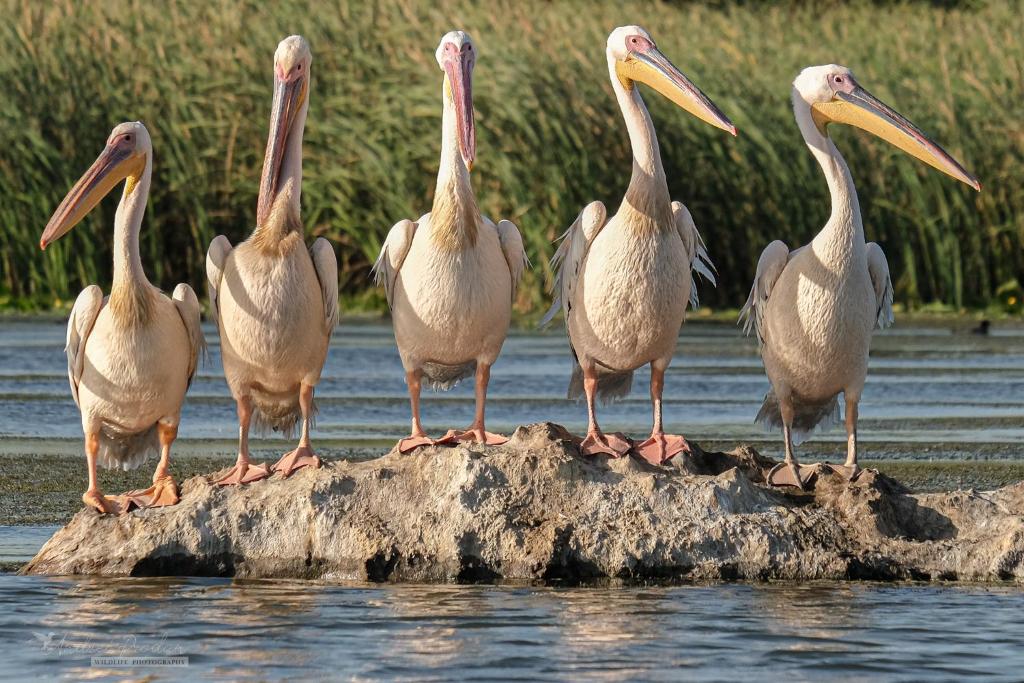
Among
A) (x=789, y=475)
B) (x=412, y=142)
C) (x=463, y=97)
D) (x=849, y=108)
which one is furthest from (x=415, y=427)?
(x=412, y=142)

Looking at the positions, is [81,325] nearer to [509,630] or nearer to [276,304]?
[276,304]

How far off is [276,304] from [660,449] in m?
1.41

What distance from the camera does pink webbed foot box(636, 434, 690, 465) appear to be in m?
6.75

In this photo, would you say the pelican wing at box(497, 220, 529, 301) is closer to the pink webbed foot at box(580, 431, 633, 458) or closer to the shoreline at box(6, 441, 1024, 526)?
the pink webbed foot at box(580, 431, 633, 458)

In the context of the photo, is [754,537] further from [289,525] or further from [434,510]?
[289,525]

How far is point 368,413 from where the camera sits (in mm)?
10781

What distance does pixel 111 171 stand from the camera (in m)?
7.39

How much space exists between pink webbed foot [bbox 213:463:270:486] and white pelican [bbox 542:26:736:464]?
3.63 ft

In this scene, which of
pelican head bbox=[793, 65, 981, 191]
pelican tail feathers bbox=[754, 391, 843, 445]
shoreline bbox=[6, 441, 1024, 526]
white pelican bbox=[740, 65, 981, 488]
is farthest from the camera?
shoreline bbox=[6, 441, 1024, 526]

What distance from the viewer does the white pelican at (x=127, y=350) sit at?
22.7 ft

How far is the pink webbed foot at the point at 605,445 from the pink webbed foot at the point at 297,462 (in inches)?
35.9

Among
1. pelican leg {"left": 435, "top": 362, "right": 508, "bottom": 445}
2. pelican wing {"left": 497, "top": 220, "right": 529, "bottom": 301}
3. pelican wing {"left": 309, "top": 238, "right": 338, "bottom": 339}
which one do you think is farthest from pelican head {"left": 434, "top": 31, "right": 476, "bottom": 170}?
pelican leg {"left": 435, "top": 362, "right": 508, "bottom": 445}

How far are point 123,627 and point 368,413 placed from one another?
16.6ft

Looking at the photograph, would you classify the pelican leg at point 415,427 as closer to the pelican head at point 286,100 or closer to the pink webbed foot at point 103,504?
the pelican head at point 286,100
